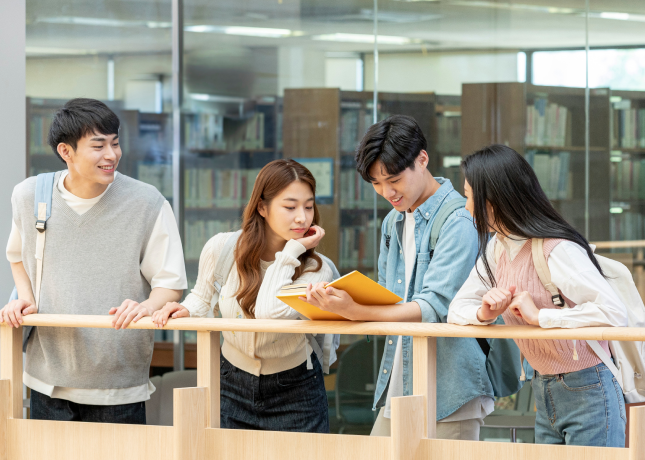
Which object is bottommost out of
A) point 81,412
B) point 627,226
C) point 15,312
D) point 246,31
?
point 81,412

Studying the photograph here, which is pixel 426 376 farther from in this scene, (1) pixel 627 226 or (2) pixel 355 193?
(1) pixel 627 226

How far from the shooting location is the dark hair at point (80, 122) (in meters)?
2.12

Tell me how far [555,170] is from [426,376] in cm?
275

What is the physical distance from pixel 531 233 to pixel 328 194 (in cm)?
261

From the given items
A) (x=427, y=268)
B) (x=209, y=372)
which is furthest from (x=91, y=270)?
(x=427, y=268)

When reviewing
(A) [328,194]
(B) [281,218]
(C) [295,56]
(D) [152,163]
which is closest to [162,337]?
(D) [152,163]

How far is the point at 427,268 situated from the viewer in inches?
75.7

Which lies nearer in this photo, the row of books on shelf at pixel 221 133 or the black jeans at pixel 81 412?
the black jeans at pixel 81 412

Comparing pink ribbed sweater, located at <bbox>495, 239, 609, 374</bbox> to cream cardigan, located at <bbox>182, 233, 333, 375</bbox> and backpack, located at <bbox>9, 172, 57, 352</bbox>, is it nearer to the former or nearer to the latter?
cream cardigan, located at <bbox>182, 233, 333, 375</bbox>

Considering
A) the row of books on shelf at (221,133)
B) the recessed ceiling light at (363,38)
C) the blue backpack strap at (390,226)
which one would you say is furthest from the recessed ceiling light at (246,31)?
the blue backpack strap at (390,226)

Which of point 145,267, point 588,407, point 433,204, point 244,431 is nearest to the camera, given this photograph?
point 588,407

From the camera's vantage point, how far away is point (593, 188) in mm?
4074

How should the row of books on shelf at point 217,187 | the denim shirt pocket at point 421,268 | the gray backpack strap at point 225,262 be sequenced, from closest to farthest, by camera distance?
1. the denim shirt pocket at point 421,268
2. the gray backpack strap at point 225,262
3. the row of books on shelf at point 217,187

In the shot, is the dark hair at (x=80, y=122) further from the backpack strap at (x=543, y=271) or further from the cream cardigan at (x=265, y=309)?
the backpack strap at (x=543, y=271)
